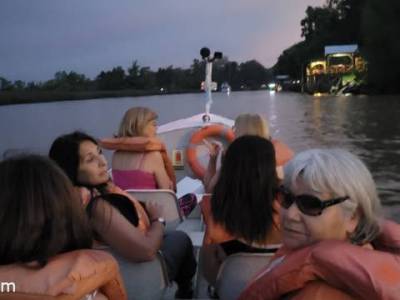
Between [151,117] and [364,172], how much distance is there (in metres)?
3.16

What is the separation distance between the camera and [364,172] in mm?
1657

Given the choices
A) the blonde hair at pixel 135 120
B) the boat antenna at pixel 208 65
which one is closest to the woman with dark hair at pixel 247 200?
the blonde hair at pixel 135 120

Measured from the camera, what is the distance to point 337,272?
147cm

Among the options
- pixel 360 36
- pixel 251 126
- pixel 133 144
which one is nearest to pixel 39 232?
pixel 251 126

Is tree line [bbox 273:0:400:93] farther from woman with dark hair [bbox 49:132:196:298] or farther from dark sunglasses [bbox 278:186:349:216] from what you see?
dark sunglasses [bbox 278:186:349:216]

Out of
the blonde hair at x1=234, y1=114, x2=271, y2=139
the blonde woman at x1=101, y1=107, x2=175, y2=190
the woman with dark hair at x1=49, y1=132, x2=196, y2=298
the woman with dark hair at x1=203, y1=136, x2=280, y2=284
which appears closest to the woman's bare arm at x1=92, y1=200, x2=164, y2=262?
the woman with dark hair at x1=49, y1=132, x2=196, y2=298

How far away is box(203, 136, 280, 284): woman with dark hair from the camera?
264 centimetres

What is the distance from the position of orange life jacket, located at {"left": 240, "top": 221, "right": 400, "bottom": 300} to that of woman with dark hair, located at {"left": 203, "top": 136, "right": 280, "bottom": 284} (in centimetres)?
95

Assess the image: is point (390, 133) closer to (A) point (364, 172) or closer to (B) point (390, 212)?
(B) point (390, 212)

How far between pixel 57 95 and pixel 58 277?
2795 inches

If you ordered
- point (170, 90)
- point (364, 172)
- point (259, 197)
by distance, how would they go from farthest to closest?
point (170, 90)
point (259, 197)
point (364, 172)

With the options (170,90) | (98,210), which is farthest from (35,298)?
(170,90)

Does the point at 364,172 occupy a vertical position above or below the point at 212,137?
above

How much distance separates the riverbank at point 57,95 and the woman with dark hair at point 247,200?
6059cm
